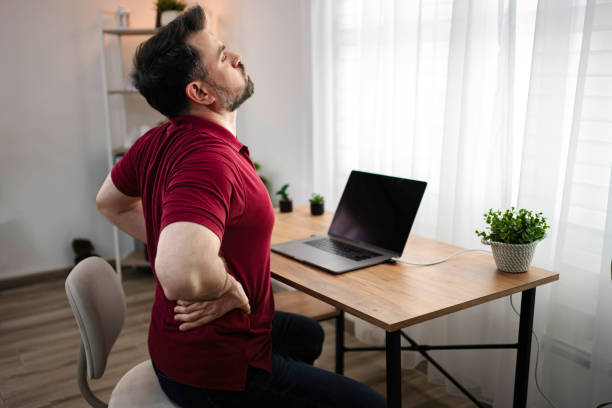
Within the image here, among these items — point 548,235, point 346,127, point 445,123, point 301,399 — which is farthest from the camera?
point 346,127

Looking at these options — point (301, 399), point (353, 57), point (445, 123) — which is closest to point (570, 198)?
point (445, 123)

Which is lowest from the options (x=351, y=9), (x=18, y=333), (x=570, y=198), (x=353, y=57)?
(x=18, y=333)

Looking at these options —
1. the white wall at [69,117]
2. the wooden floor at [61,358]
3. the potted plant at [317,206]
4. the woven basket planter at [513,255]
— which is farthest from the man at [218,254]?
the white wall at [69,117]

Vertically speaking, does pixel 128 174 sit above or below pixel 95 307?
above

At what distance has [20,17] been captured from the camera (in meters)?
3.42

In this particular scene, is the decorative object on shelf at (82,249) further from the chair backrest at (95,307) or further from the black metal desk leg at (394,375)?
the black metal desk leg at (394,375)

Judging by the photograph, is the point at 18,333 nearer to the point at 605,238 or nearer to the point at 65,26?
the point at 65,26

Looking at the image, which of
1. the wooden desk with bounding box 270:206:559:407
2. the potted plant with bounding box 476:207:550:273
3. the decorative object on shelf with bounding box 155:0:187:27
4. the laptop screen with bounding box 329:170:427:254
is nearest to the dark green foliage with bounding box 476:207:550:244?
the potted plant with bounding box 476:207:550:273

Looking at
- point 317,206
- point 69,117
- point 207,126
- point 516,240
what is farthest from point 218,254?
point 69,117

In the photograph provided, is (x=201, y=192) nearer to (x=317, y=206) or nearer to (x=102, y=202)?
(x=102, y=202)

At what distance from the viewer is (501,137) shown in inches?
75.9

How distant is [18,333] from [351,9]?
7.98 ft

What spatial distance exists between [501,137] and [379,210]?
527 mm

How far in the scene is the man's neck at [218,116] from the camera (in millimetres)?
1286
